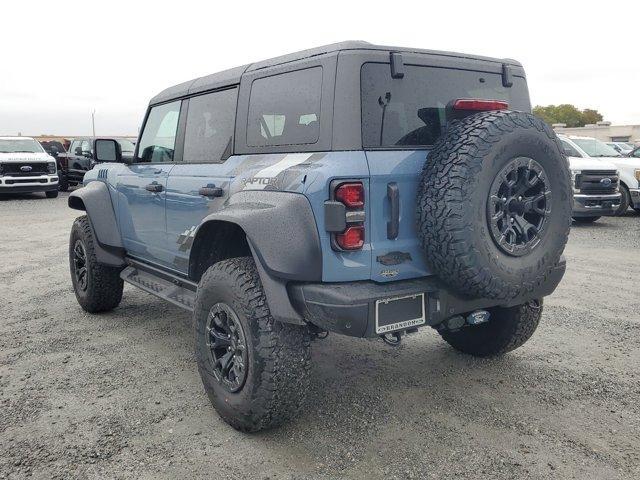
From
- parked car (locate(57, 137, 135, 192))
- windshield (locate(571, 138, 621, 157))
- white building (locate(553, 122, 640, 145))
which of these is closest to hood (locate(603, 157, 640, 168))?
windshield (locate(571, 138, 621, 157))

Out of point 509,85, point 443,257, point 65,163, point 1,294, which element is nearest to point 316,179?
point 443,257

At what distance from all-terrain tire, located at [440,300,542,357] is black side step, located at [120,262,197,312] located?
1.70 m

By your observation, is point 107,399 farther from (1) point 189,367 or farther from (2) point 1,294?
(2) point 1,294

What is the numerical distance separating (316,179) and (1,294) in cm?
491

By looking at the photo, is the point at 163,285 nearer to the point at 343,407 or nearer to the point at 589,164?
the point at 343,407

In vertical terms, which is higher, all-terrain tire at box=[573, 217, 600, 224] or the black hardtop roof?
the black hardtop roof

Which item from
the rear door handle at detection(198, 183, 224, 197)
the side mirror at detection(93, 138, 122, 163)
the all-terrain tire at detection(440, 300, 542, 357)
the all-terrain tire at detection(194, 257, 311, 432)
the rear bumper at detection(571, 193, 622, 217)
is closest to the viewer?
the all-terrain tire at detection(194, 257, 311, 432)

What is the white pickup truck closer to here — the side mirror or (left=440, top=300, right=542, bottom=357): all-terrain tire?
(left=440, top=300, right=542, bottom=357): all-terrain tire

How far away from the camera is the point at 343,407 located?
11.1 ft

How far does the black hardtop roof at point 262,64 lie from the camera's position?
Answer: 9.41 ft

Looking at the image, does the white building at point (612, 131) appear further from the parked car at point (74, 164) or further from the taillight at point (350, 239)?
the taillight at point (350, 239)

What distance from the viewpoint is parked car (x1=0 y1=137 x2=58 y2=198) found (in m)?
16.1

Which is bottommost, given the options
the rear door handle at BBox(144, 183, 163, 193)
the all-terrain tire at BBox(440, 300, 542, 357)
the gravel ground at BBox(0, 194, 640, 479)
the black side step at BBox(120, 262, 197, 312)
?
the gravel ground at BBox(0, 194, 640, 479)

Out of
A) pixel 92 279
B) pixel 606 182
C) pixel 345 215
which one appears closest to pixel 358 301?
pixel 345 215
